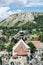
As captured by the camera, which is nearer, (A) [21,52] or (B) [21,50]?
(A) [21,52]

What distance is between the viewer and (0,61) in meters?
60.3

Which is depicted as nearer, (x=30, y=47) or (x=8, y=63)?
(x=8, y=63)

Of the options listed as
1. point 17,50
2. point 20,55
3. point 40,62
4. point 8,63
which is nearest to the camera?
point 40,62

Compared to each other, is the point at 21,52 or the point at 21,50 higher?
the point at 21,52

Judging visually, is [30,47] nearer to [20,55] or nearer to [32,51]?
[32,51]

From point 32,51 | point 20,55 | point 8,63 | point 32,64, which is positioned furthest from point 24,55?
point 32,64

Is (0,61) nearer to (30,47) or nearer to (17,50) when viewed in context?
(17,50)

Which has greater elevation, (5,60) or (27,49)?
(5,60)

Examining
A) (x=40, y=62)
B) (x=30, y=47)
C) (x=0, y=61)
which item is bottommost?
(x=30, y=47)

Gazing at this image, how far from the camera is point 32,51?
75.2m

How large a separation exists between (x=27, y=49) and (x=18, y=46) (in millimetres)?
2287

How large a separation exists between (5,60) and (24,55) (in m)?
10.2

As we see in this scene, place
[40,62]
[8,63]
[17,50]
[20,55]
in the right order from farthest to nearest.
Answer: [17,50] < [20,55] < [8,63] < [40,62]

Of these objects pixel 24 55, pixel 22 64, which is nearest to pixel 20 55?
pixel 24 55
